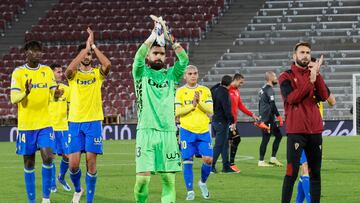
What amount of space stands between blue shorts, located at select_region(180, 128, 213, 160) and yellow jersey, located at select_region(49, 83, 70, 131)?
3038 mm

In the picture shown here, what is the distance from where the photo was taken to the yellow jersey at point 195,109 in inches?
585

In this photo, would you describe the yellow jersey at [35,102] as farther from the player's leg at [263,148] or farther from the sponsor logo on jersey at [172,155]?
the player's leg at [263,148]

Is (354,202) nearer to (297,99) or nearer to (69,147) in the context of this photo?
(297,99)

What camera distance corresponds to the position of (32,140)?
12992 millimetres

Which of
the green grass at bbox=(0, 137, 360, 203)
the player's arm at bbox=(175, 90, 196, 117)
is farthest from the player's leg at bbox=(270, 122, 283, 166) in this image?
the player's arm at bbox=(175, 90, 196, 117)

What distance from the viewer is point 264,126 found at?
72.6ft

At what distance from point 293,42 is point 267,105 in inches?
864

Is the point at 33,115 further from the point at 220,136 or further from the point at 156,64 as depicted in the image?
the point at 220,136

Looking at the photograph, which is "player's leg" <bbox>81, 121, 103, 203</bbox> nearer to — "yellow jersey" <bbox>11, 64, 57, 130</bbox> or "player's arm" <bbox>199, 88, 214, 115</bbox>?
"yellow jersey" <bbox>11, 64, 57, 130</bbox>

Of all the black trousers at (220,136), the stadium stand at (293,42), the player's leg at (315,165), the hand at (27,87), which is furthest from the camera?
the stadium stand at (293,42)

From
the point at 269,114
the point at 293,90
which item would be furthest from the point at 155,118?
the point at 269,114

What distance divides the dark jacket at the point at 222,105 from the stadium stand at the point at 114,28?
22930 millimetres

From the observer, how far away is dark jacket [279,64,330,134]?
35.8 ft

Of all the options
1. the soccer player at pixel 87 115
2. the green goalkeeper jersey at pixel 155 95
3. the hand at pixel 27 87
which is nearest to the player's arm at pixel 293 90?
the green goalkeeper jersey at pixel 155 95
